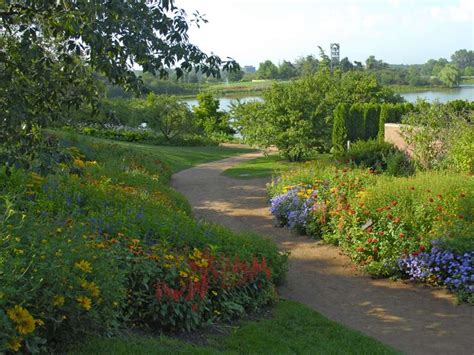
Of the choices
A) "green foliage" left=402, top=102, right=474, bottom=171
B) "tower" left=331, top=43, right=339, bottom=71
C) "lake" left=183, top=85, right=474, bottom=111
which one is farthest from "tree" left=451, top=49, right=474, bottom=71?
"green foliage" left=402, top=102, right=474, bottom=171

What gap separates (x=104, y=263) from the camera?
14.7 feet

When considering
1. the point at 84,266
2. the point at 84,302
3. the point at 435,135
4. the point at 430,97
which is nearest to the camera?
the point at 84,302

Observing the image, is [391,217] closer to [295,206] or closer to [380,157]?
[295,206]

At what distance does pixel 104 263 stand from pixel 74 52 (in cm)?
154

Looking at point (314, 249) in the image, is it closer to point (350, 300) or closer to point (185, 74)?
point (350, 300)

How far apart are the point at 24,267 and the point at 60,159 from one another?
77 centimetres

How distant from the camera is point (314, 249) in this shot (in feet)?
32.2

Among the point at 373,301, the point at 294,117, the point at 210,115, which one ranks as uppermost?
the point at 294,117

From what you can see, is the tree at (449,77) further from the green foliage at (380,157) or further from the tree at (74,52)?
the tree at (74,52)

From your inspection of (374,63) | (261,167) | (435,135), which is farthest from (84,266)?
(374,63)

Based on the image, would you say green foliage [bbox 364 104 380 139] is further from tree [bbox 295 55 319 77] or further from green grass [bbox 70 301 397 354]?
tree [bbox 295 55 319 77]

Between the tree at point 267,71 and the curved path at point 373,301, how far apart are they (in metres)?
56.6

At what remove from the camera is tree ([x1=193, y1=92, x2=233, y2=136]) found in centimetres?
3694

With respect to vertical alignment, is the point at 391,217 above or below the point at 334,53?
below
